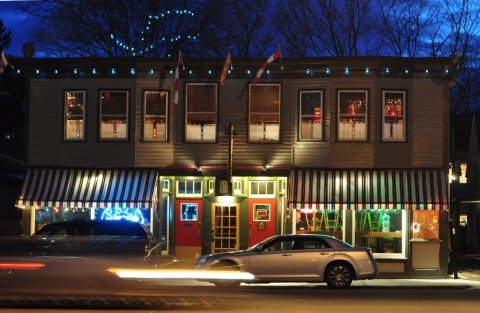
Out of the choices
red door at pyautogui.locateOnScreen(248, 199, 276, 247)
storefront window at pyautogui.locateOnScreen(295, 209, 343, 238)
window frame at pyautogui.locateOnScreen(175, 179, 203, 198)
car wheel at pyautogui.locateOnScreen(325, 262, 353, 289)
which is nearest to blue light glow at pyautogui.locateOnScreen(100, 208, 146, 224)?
window frame at pyautogui.locateOnScreen(175, 179, 203, 198)

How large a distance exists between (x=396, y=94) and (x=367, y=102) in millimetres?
1017

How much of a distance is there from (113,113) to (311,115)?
6.48 m

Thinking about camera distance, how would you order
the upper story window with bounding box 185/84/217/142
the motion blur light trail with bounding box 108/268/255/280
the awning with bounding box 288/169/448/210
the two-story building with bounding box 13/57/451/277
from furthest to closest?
the upper story window with bounding box 185/84/217/142 < the two-story building with bounding box 13/57/451/277 < the awning with bounding box 288/169/448/210 < the motion blur light trail with bounding box 108/268/255/280

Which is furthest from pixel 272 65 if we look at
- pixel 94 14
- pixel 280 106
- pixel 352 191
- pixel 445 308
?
pixel 94 14

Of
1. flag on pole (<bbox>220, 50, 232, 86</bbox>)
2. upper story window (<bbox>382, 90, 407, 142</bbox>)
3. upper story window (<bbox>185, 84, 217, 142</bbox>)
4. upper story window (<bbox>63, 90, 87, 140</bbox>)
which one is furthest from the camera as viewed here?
upper story window (<bbox>63, 90, 87, 140</bbox>)

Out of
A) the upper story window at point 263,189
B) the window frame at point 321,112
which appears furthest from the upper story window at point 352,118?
the upper story window at point 263,189

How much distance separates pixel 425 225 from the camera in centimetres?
2411

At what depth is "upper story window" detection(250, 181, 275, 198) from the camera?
24812 mm

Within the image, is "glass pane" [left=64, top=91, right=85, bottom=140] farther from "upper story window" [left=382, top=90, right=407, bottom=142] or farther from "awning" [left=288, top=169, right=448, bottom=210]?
"upper story window" [left=382, top=90, right=407, bottom=142]

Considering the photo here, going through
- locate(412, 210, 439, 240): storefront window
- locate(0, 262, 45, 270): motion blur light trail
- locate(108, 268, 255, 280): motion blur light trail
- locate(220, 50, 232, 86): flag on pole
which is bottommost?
locate(108, 268, 255, 280): motion blur light trail

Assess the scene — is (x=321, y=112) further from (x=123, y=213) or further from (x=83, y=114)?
(x=83, y=114)

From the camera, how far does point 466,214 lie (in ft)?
162

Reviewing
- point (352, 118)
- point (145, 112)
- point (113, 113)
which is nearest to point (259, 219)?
point (352, 118)

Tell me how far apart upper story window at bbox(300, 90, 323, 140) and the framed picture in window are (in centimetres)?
258
